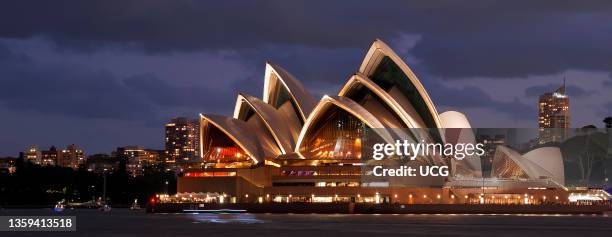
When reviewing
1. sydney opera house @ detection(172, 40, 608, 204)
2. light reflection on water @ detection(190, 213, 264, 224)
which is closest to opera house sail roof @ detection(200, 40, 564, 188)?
sydney opera house @ detection(172, 40, 608, 204)

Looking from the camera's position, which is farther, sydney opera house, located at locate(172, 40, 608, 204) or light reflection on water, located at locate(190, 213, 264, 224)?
sydney opera house, located at locate(172, 40, 608, 204)

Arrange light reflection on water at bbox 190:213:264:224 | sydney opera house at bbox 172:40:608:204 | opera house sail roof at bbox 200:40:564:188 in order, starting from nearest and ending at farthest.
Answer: light reflection on water at bbox 190:213:264:224
opera house sail roof at bbox 200:40:564:188
sydney opera house at bbox 172:40:608:204

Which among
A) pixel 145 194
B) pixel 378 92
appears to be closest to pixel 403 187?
pixel 378 92

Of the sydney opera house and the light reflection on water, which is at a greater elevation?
the sydney opera house

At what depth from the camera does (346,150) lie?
101 meters

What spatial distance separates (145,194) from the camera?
131 meters

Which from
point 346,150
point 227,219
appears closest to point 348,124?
point 346,150

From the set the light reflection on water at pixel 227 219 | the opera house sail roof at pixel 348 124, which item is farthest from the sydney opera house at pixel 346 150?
the light reflection on water at pixel 227 219

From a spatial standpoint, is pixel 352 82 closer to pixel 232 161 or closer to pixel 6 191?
pixel 232 161

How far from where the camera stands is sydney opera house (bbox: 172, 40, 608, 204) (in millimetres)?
95062

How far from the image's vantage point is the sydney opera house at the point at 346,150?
95062 mm

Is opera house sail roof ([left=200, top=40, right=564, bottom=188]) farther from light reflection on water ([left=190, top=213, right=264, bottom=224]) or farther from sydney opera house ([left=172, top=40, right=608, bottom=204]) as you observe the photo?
light reflection on water ([left=190, top=213, right=264, bottom=224])

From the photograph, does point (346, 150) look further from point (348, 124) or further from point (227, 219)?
point (227, 219)

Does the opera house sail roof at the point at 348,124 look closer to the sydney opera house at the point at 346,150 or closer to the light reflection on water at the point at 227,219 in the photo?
the sydney opera house at the point at 346,150
